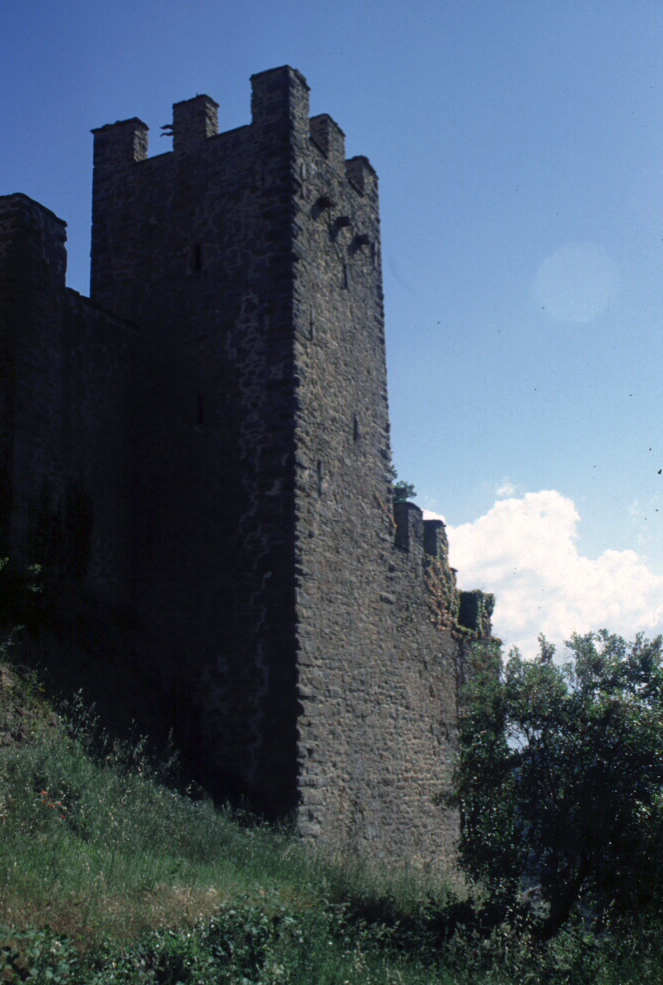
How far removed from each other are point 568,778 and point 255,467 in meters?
5.55

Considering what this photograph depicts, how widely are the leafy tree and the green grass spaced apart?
1.52 feet

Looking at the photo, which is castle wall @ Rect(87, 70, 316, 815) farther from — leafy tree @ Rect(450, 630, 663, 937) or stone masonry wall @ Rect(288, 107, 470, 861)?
leafy tree @ Rect(450, 630, 663, 937)

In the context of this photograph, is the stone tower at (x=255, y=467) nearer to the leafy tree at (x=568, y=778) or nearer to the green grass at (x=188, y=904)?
the green grass at (x=188, y=904)

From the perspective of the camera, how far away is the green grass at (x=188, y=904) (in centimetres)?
629

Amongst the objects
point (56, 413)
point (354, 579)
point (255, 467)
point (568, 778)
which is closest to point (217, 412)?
point (255, 467)

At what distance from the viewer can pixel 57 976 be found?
18.6 feet

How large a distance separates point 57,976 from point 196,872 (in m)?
2.29

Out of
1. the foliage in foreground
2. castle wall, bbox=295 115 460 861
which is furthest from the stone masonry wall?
the foliage in foreground

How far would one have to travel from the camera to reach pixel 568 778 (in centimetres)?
918

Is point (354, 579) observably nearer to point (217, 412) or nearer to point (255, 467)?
point (255, 467)

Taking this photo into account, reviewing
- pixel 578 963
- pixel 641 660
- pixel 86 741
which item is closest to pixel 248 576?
pixel 86 741

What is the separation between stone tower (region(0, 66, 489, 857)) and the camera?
11453mm

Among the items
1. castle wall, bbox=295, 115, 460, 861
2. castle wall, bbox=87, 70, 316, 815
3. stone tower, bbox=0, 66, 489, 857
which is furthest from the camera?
castle wall, bbox=295, 115, 460, 861

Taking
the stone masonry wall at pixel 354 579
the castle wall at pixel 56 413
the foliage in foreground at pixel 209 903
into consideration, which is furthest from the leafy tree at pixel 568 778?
the castle wall at pixel 56 413
